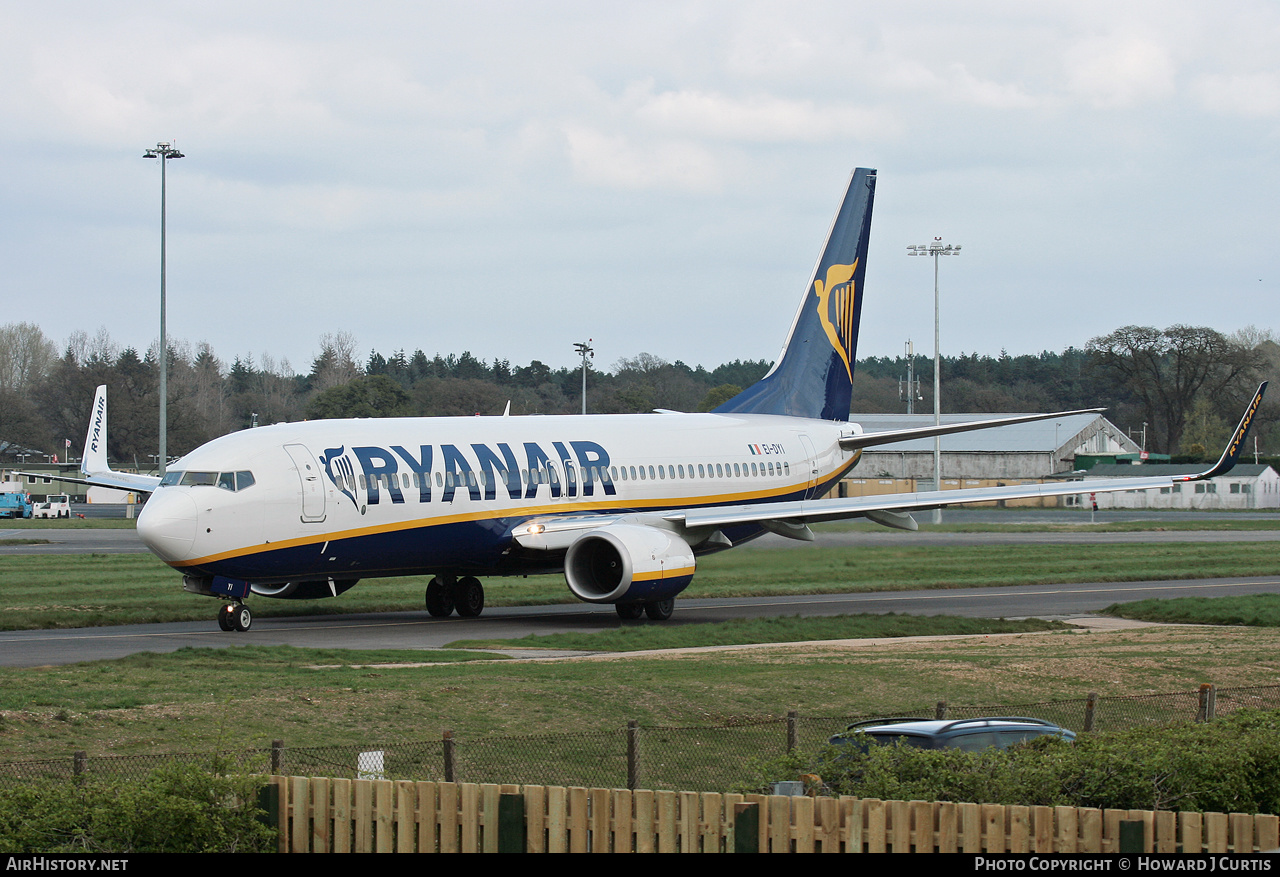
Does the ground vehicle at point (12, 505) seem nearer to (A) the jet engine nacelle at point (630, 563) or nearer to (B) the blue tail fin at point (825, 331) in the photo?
(B) the blue tail fin at point (825, 331)

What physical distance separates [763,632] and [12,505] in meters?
73.3

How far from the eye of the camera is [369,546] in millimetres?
29641

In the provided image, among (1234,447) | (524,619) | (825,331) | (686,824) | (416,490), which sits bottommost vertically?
(524,619)

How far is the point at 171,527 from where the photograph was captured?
26953mm

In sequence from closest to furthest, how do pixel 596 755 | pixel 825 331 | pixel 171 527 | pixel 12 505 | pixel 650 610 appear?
pixel 596 755
pixel 171 527
pixel 650 610
pixel 825 331
pixel 12 505

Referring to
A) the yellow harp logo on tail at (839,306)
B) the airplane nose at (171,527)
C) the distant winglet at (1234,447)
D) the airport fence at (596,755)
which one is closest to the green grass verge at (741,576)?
the airplane nose at (171,527)

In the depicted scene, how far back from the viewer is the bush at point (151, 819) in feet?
34.6

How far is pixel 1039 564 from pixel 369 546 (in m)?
28.2

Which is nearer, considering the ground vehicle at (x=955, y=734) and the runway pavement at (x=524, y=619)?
the ground vehicle at (x=955, y=734)

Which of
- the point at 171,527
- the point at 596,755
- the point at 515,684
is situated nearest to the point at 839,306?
the point at 171,527

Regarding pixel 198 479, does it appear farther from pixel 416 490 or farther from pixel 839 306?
pixel 839 306

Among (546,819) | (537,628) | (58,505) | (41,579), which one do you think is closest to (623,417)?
(537,628)

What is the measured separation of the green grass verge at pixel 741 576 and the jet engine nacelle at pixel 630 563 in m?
4.13
